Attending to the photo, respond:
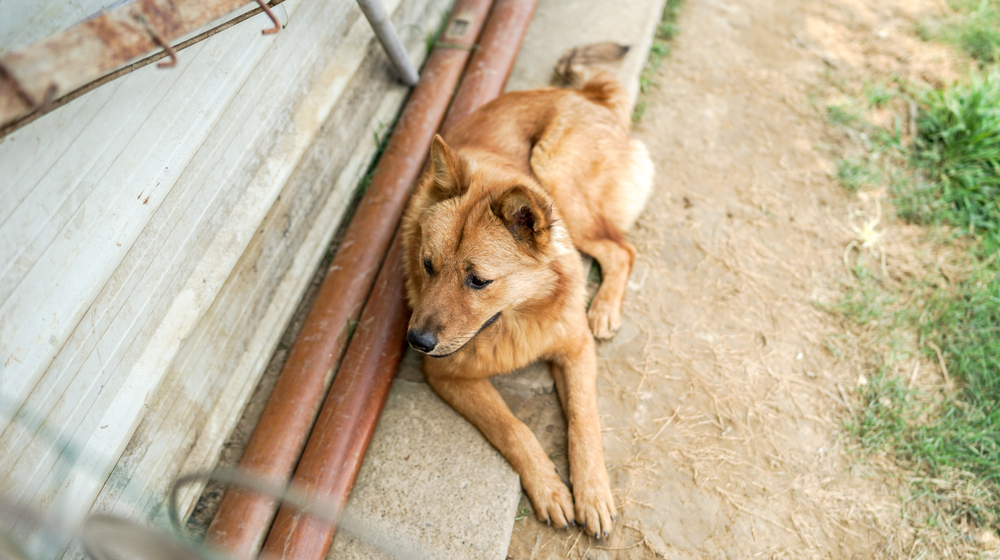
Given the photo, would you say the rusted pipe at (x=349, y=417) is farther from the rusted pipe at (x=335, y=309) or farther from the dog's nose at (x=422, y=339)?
the dog's nose at (x=422, y=339)

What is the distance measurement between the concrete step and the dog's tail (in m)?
1.89

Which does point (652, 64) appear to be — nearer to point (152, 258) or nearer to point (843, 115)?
point (843, 115)

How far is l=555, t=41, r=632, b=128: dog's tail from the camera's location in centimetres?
369

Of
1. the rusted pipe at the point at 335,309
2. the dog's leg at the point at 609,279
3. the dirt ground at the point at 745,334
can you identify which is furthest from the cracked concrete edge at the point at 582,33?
the dog's leg at the point at 609,279

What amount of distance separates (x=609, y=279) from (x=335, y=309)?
5.42 feet

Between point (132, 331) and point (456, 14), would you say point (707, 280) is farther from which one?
point (132, 331)

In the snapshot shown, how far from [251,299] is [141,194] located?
98 cm

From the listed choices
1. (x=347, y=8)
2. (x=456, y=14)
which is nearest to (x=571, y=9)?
(x=456, y=14)

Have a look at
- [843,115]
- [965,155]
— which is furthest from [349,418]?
[965,155]

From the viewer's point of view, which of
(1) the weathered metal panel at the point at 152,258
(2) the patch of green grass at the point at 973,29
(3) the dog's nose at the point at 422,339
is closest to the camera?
(1) the weathered metal panel at the point at 152,258

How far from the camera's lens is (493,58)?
4.00 m

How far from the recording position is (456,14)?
4262 mm

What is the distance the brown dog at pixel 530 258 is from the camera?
2402 mm

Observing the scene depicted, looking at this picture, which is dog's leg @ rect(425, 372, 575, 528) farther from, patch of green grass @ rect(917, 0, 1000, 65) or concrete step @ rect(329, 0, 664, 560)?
patch of green grass @ rect(917, 0, 1000, 65)
